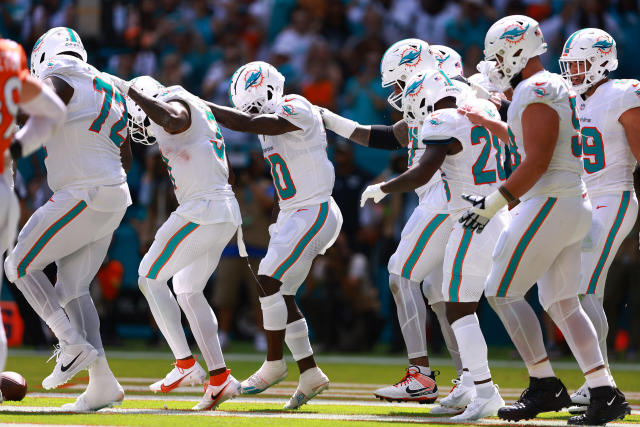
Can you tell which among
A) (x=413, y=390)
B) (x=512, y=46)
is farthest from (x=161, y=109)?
(x=413, y=390)

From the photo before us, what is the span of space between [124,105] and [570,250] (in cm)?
288

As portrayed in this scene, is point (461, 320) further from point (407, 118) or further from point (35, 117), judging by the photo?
point (35, 117)

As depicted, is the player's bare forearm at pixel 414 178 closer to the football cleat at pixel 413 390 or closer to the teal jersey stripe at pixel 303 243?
the teal jersey stripe at pixel 303 243

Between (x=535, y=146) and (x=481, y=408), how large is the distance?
1.51 m

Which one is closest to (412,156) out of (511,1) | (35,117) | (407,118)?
(407,118)

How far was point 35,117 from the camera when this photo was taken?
Result: 5207mm

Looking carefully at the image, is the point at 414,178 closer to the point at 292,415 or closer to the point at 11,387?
the point at 292,415

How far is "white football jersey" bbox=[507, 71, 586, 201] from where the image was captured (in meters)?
5.64

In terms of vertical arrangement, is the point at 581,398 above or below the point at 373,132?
below

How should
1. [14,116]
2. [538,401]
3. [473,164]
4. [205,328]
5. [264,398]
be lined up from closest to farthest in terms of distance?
1. [14,116]
2. [538,401]
3. [473,164]
4. [205,328]
5. [264,398]

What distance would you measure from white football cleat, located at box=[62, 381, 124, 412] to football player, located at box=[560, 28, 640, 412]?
2.84m

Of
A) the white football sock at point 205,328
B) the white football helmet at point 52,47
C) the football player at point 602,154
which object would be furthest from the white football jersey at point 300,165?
the football player at point 602,154

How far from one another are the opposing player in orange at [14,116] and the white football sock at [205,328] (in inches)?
65.8

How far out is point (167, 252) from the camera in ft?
21.6
